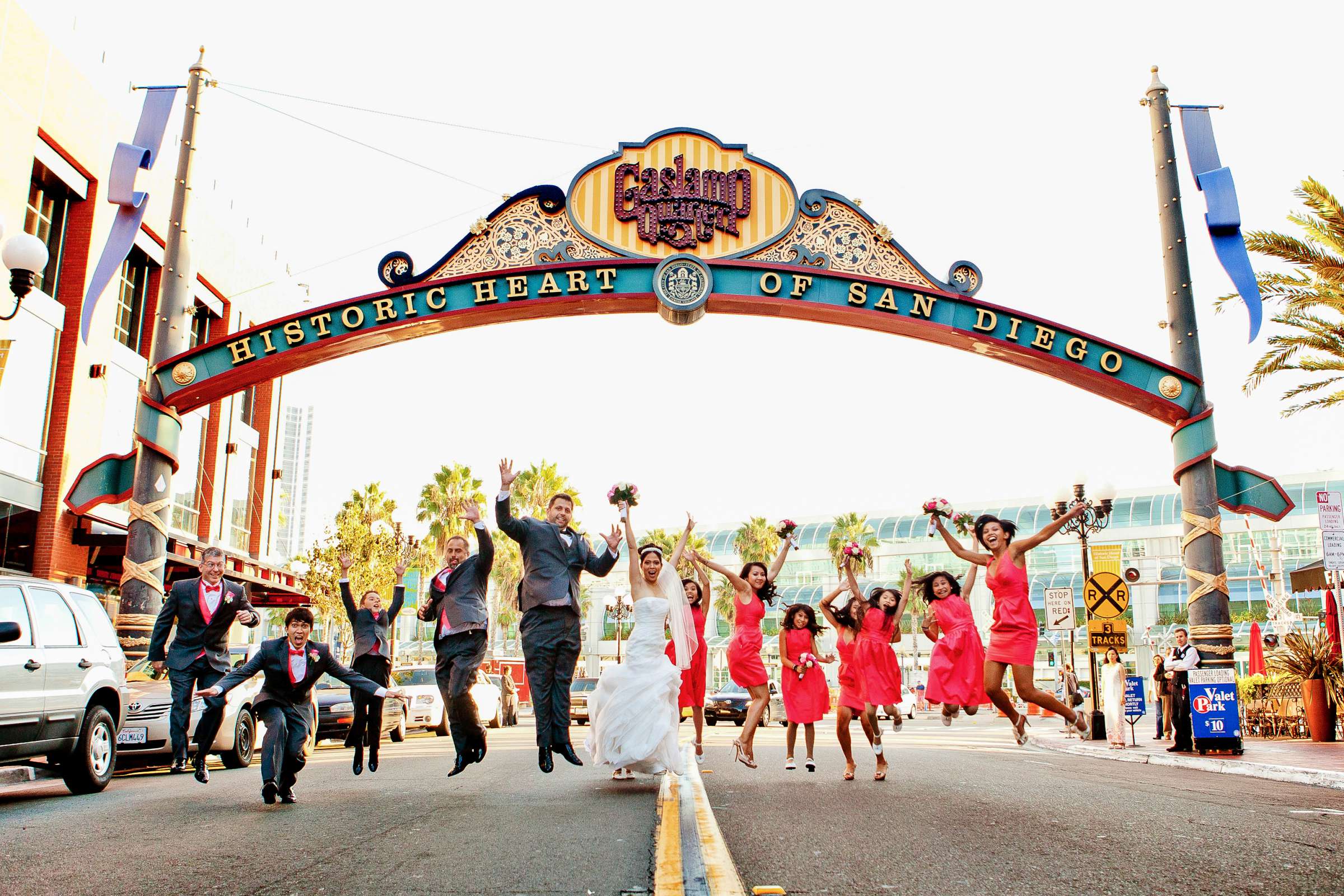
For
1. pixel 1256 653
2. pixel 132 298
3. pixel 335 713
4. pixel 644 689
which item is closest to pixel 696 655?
pixel 644 689

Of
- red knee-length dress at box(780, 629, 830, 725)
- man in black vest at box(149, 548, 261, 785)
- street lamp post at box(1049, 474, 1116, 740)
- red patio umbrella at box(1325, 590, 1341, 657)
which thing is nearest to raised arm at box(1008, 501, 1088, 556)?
red knee-length dress at box(780, 629, 830, 725)

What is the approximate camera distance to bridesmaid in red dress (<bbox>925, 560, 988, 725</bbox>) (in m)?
11.6

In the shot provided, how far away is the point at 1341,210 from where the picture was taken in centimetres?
1847

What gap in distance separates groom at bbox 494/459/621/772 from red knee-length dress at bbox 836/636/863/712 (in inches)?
148

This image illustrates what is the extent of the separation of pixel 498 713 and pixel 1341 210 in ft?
A: 71.1

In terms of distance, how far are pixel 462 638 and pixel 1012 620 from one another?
16.3 ft

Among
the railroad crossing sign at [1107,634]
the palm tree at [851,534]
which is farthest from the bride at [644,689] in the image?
the palm tree at [851,534]

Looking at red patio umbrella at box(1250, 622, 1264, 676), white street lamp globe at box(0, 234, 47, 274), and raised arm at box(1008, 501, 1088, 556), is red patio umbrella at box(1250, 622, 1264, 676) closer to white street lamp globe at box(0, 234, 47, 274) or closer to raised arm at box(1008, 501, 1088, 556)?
raised arm at box(1008, 501, 1088, 556)

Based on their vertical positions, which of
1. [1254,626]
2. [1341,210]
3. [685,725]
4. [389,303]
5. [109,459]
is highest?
[1341,210]

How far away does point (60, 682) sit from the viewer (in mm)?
10008

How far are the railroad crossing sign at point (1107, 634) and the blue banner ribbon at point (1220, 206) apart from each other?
18.8 ft

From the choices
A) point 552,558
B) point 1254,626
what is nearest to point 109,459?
point 552,558

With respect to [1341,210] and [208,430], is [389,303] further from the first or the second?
[208,430]

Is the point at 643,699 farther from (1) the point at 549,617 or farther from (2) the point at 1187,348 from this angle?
(2) the point at 1187,348
